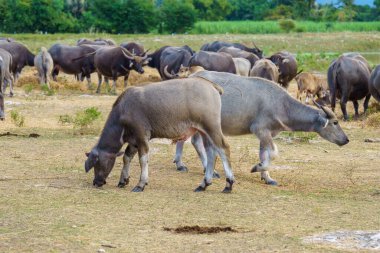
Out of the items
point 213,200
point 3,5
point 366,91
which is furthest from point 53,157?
point 3,5

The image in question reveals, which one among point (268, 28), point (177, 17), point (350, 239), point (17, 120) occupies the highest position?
point (350, 239)

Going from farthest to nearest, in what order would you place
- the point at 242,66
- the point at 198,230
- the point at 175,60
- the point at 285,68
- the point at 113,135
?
the point at 175,60
the point at 285,68
the point at 242,66
the point at 113,135
the point at 198,230

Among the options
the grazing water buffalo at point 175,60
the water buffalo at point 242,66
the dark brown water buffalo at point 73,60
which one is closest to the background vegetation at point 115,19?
the dark brown water buffalo at point 73,60

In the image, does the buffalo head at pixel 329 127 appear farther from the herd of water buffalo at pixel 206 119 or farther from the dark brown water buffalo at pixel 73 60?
the dark brown water buffalo at pixel 73 60

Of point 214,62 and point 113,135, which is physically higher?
point 113,135

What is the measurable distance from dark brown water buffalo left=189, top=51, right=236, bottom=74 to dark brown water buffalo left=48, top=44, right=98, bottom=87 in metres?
8.30

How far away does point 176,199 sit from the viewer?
35.6ft

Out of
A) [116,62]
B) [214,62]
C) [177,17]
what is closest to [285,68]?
[214,62]

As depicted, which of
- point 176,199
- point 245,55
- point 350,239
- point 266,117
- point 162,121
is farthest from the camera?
point 245,55

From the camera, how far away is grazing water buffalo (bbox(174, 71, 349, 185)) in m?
12.4

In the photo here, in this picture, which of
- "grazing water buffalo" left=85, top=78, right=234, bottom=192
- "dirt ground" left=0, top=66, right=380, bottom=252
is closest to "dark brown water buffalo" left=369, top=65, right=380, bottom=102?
"dirt ground" left=0, top=66, right=380, bottom=252

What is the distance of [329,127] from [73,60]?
68.4ft

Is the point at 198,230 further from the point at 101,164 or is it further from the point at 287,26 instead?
the point at 287,26

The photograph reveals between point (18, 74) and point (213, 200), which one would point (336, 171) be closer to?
point (213, 200)
